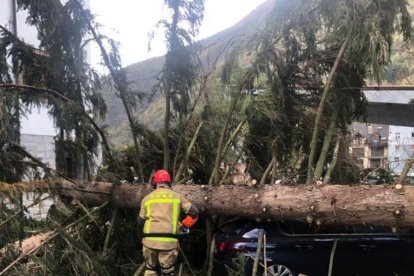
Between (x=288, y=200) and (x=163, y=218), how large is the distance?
1.44 metres

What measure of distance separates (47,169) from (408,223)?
3.83 m

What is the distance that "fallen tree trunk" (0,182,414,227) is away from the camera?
5.00m

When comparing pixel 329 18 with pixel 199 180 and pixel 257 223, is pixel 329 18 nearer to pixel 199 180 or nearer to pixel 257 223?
pixel 257 223

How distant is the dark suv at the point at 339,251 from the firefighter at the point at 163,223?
1.00 metres

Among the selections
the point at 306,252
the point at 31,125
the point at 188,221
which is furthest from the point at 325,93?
the point at 31,125

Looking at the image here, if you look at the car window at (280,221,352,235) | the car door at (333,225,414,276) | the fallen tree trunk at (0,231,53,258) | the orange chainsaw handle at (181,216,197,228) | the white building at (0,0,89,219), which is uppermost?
the white building at (0,0,89,219)

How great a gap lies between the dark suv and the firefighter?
100cm

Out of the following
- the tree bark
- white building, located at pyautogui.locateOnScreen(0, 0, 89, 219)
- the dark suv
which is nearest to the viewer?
the tree bark

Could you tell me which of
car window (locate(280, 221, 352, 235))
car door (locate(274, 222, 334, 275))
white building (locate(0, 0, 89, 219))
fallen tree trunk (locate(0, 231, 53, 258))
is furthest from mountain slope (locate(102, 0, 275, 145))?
white building (locate(0, 0, 89, 219))

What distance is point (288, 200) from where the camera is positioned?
5723 millimetres

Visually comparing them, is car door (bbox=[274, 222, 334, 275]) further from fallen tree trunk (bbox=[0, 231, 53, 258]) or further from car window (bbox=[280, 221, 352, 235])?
fallen tree trunk (bbox=[0, 231, 53, 258])

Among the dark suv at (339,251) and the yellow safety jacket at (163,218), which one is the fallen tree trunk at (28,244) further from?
the dark suv at (339,251)

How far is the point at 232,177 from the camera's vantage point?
7.77 m

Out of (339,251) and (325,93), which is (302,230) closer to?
(339,251)
